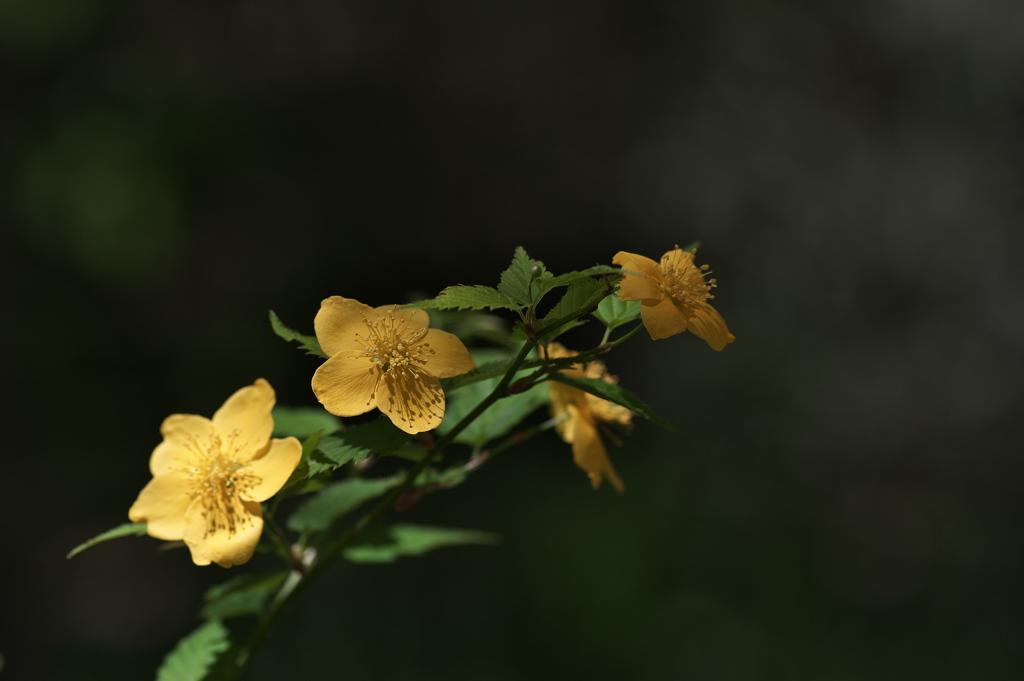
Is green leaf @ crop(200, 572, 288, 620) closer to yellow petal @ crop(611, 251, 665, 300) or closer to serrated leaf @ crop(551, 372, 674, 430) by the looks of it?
serrated leaf @ crop(551, 372, 674, 430)

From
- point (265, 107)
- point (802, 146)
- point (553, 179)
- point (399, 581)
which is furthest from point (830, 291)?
point (265, 107)

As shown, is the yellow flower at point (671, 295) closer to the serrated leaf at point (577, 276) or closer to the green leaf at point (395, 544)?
the serrated leaf at point (577, 276)

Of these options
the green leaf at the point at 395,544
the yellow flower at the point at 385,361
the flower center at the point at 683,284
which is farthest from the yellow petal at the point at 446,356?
the green leaf at the point at 395,544

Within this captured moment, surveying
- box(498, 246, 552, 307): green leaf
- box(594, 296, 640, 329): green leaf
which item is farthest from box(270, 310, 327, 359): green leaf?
box(594, 296, 640, 329): green leaf

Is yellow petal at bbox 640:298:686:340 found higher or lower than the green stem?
higher

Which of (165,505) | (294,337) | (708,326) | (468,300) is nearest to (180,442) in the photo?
(165,505)

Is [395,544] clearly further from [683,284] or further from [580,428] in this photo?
[683,284]
